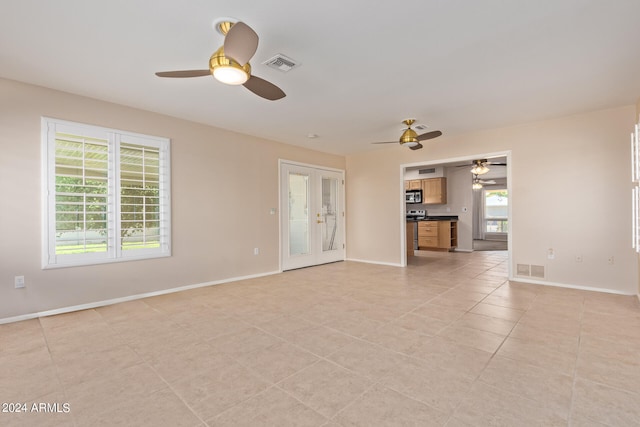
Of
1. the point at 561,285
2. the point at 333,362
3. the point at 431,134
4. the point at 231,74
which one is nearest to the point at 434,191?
the point at 561,285

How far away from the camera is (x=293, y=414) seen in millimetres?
1648

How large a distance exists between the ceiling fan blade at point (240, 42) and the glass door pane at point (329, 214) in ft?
15.8

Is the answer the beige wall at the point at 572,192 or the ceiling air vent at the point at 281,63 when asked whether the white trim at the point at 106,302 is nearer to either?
the ceiling air vent at the point at 281,63

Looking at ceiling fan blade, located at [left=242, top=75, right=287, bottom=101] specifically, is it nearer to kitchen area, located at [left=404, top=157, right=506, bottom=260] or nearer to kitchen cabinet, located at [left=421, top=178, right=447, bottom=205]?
kitchen area, located at [left=404, top=157, right=506, bottom=260]

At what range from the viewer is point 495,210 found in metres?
11.8

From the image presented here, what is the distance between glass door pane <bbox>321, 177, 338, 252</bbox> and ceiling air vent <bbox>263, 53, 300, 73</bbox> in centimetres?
392

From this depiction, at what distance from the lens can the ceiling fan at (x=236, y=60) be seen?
1828 millimetres

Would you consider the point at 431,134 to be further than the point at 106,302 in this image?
Yes

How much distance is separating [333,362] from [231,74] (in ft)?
7.59

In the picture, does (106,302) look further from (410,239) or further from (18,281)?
(410,239)

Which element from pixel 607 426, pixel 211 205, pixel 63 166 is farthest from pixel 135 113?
pixel 607 426

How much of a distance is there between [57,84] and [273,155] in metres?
3.18

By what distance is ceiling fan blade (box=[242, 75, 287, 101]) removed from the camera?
96.7 inches

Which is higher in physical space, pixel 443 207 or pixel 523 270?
pixel 443 207
